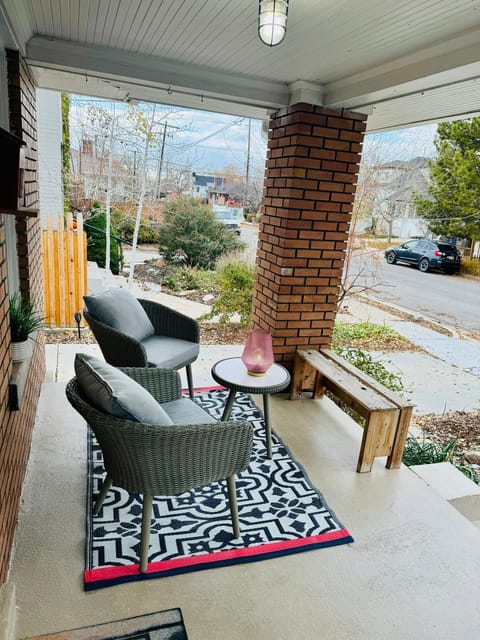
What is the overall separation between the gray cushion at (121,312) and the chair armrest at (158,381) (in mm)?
815

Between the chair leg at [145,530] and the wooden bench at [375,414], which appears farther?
the wooden bench at [375,414]

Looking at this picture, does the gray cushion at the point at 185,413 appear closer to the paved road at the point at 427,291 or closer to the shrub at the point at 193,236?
the paved road at the point at 427,291

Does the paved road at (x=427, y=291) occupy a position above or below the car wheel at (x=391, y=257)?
below

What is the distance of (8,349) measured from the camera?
189cm

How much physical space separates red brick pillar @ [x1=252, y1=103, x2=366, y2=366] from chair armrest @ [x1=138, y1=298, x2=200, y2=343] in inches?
27.4

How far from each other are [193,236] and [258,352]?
5600 millimetres

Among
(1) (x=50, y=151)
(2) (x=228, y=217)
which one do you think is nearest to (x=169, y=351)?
(1) (x=50, y=151)

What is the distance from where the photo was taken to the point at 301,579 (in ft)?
5.97

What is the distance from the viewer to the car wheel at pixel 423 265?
1063 centimetres

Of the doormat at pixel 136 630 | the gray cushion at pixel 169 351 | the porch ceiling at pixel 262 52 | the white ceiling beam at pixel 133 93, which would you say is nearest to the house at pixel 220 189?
the white ceiling beam at pixel 133 93

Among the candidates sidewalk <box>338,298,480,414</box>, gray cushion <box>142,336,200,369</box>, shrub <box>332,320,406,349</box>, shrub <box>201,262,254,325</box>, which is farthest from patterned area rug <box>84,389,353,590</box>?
shrub <box>332,320,406,349</box>

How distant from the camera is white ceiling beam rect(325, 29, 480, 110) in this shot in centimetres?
206

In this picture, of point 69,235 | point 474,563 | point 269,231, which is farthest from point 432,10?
point 69,235

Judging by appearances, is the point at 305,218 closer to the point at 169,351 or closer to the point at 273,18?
the point at 169,351
